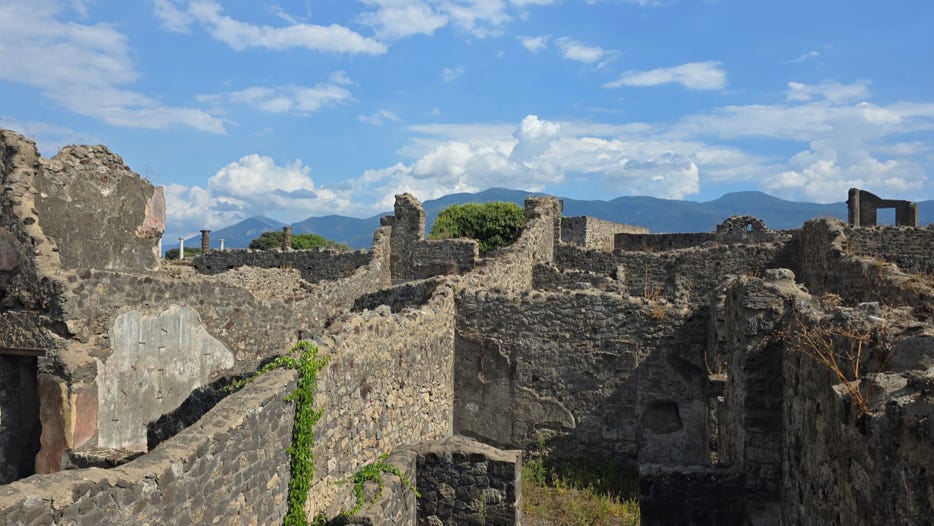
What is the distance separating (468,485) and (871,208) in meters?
34.2

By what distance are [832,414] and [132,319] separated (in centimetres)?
842

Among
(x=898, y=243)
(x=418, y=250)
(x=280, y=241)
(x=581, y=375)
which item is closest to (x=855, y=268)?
(x=581, y=375)

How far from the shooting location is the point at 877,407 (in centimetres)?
412

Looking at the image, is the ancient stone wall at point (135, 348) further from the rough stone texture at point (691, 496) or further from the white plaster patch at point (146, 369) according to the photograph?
the rough stone texture at point (691, 496)

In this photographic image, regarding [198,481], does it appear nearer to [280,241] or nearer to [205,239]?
[205,239]

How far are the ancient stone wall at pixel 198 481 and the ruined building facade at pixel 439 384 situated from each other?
0.02 metres

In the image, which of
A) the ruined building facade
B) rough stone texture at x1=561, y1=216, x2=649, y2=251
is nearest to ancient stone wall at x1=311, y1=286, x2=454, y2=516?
the ruined building facade

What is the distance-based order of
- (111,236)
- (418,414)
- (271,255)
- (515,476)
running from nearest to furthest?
1. (515,476)
2. (418,414)
3. (111,236)
4. (271,255)

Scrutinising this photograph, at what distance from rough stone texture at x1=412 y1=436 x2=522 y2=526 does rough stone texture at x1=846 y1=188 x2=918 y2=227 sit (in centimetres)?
2840

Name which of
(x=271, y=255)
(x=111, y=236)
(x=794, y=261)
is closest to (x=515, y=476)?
(x=111, y=236)

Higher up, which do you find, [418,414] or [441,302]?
[441,302]

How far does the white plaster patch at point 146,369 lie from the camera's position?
9.17m

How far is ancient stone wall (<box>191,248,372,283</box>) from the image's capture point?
24.3 meters

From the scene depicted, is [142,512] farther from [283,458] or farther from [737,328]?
[737,328]
